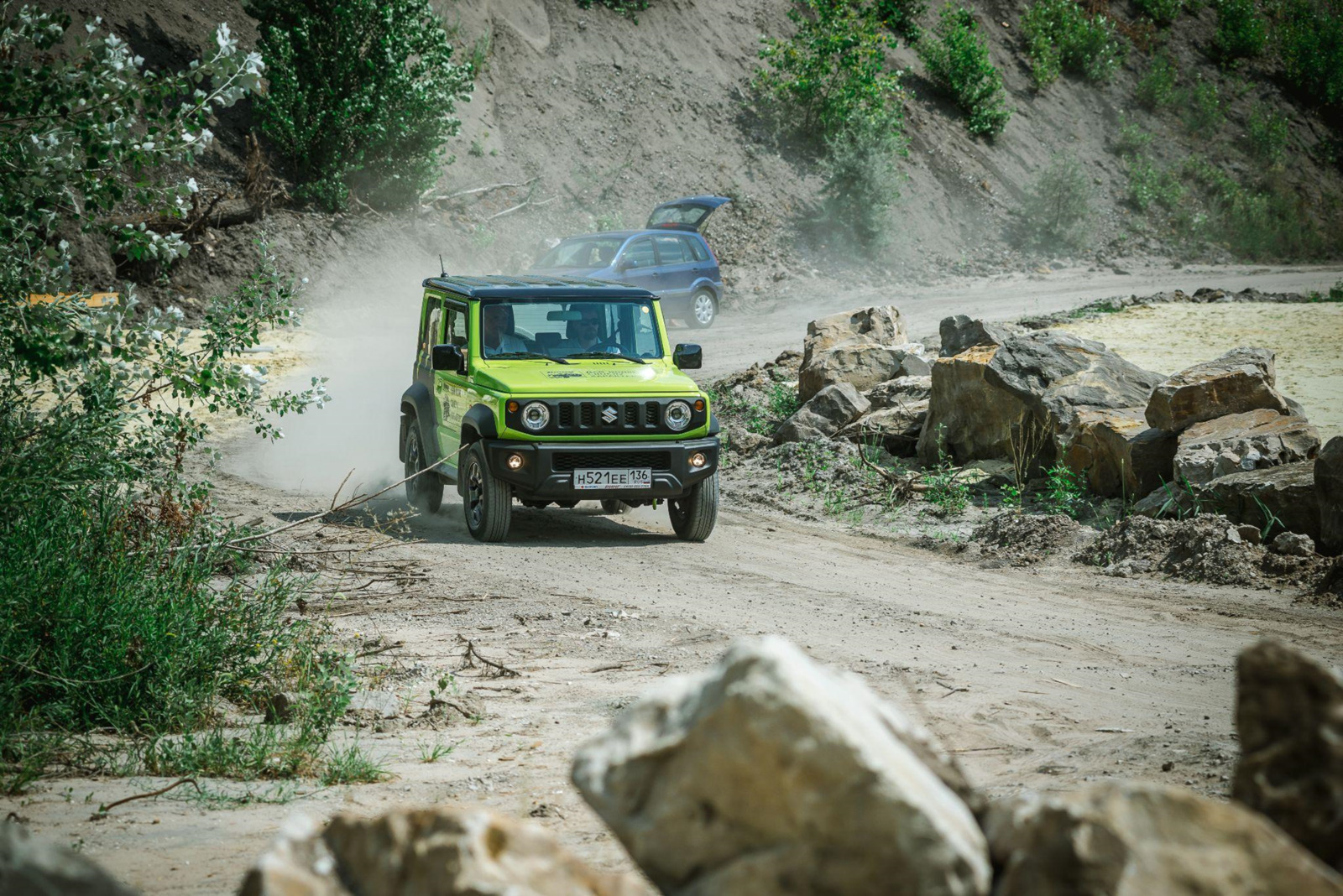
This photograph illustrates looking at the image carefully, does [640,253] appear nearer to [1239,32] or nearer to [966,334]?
[966,334]

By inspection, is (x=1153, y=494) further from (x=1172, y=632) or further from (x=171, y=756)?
(x=171, y=756)

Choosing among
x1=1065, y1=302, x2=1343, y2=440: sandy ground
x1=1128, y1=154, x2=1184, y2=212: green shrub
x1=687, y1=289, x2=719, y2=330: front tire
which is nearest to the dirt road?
x1=687, y1=289, x2=719, y2=330: front tire

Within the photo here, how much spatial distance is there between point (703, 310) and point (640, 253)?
2.06 meters

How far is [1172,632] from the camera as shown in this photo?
760cm

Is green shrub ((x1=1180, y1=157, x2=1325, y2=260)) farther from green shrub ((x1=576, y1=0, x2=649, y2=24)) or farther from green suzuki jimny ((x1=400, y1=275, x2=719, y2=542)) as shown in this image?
green suzuki jimny ((x1=400, y1=275, x2=719, y2=542))

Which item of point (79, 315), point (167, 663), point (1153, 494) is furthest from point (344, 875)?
point (1153, 494)

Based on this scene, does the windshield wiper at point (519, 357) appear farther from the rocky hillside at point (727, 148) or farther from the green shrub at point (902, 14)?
the green shrub at point (902, 14)

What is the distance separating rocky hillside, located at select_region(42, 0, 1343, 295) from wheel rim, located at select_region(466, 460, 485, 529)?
1665 cm

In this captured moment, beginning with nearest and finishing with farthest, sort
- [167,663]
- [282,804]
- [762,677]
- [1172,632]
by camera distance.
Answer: [762,677] → [282,804] → [167,663] → [1172,632]

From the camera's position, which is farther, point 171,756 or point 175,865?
point 171,756

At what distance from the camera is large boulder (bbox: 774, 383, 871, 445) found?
45.7 feet

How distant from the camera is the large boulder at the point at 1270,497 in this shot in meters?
9.10

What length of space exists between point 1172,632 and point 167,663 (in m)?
5.72

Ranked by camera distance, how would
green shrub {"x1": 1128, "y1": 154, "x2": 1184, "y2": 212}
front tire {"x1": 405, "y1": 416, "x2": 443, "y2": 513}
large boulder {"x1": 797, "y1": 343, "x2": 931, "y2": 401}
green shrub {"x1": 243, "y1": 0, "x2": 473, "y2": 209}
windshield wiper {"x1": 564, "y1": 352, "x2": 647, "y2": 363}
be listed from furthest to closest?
green shrub {"x1": 1128, "y1": 154, "x2": 1184, "y2": 212}
green shrub {"x1": 243, "y1": 0, "x2": 473, "y2": 209}
large boulder {"x1": 797, "y1": 343, "x2": 931, "y2": 401}
front tire {"x1": 405, "y1": 416, "x2": 443, "y2": 513}
windshield wiper {"x1": 564, "y1": 352, "x2": 647, "y2": 363}
